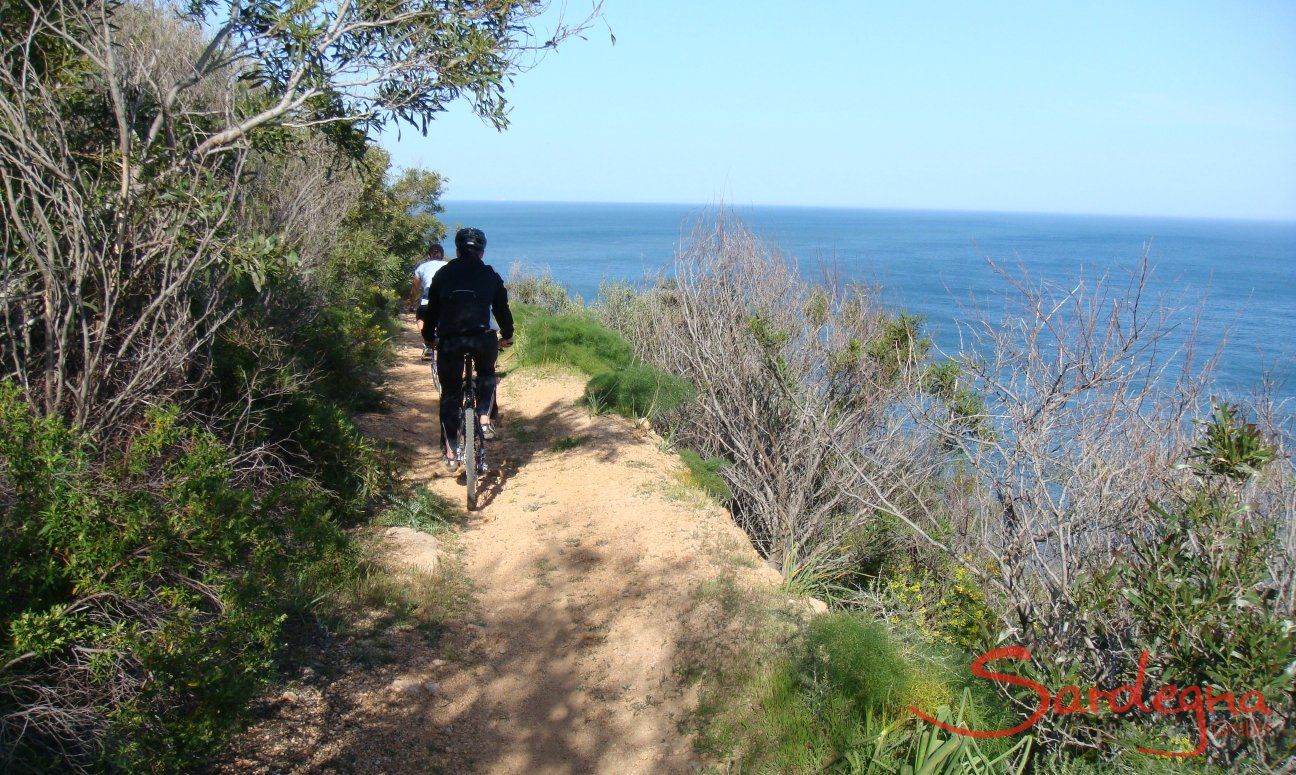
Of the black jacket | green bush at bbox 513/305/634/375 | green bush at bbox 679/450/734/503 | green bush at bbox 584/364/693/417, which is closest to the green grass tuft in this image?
the black jacket

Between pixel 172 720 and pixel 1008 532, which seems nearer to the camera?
pixel 172 720

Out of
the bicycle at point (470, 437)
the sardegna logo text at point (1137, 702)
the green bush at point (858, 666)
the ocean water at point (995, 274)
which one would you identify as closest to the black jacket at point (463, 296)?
the bicycle at point (470, 437)

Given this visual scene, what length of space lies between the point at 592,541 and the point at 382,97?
339 centimetres

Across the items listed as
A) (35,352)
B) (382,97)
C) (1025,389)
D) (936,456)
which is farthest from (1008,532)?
(35,352)

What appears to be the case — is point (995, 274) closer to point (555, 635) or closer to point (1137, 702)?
point (555, 635)

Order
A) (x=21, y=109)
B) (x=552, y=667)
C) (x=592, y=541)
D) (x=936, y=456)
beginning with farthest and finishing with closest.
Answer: (x=936, y=456), (x=592, y=541), (x=552, y=667), (x=21, y=109)

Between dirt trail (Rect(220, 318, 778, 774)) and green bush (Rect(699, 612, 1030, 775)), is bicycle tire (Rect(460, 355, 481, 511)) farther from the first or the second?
green bush (Rect(699, 612, 1030, 775))

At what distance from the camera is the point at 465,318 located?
712cm

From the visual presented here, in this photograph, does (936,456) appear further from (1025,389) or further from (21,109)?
(21,109)

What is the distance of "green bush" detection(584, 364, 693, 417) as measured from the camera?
8.88m

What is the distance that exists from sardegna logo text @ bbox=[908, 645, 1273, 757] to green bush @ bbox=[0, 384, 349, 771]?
2.94m

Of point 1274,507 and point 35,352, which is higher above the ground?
point 35,352

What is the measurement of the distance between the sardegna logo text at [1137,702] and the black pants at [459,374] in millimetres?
4492

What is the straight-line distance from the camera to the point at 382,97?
5.31 m
